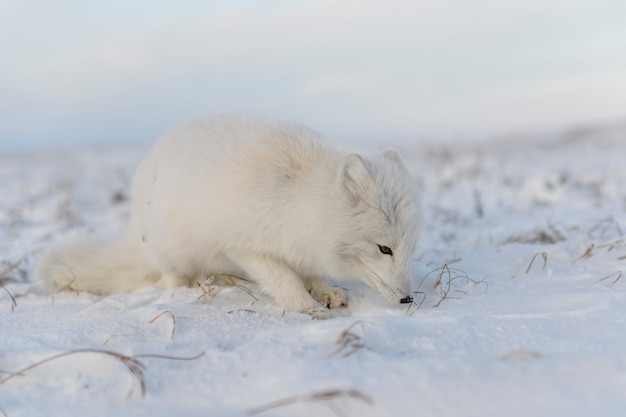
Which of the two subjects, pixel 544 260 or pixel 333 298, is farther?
pixel 544 260

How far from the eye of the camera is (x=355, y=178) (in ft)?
9.57

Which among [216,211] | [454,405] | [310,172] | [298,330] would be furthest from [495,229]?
[454,405]

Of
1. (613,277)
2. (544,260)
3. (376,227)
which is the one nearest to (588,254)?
(544,260)

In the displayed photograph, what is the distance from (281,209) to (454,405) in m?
1.59

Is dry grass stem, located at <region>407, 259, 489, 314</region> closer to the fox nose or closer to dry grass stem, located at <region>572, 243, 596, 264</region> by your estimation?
the fox nose

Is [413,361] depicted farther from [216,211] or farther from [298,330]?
[216,211]

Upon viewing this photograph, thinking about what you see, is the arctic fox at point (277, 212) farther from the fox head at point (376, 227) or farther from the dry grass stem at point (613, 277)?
the dry grass stem at point (613, 277)

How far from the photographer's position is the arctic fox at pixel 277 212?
9.62 feet

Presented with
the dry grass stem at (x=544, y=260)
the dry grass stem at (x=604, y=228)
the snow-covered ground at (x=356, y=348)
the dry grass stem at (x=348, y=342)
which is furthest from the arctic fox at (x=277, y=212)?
the dry grass stem at (x=604, y=228)

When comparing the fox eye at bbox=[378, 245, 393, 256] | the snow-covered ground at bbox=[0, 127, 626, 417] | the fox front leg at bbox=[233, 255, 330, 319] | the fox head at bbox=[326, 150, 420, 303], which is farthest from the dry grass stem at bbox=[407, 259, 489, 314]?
the fox front leg at bbox=[233, 255, 330, 319]

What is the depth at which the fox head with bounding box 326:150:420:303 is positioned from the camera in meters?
2.90

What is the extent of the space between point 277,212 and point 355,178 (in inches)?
18.0

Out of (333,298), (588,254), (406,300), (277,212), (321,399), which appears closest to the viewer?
(321,399)

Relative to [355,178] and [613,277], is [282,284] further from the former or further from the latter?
[613,277]
